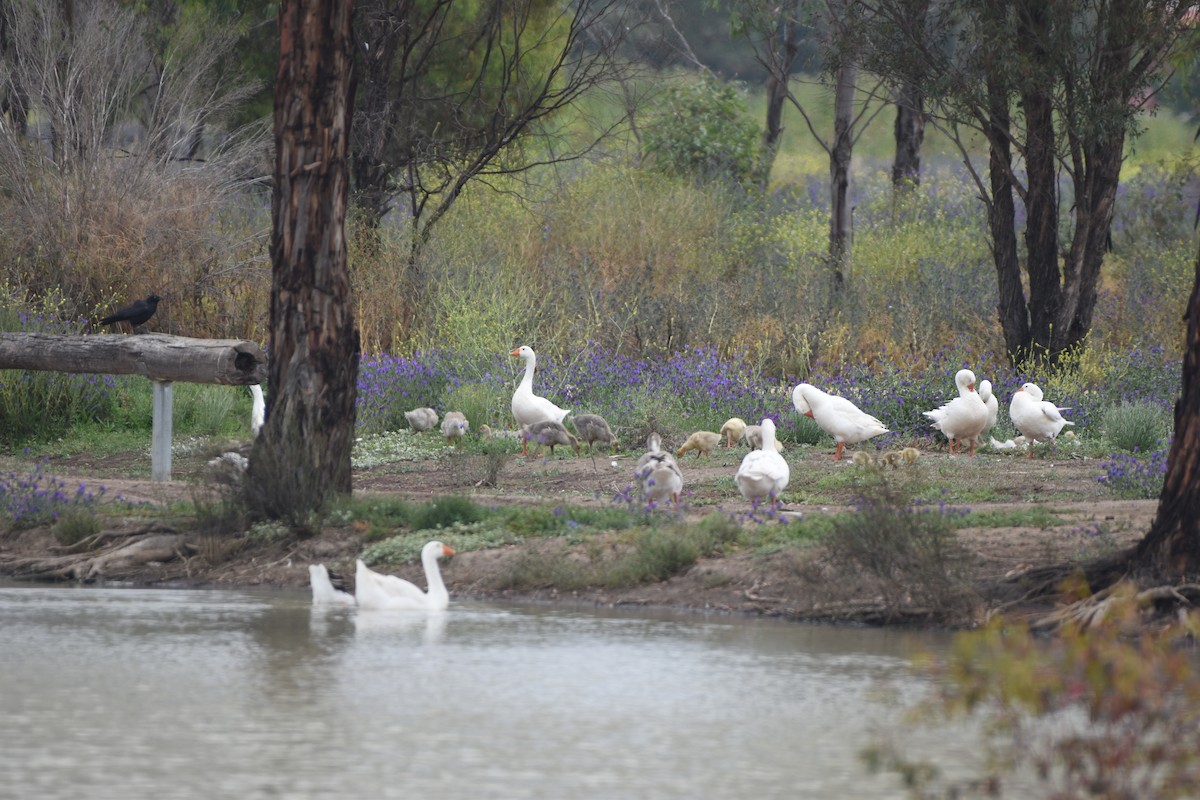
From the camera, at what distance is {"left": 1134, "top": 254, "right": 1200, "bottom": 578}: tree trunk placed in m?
8.99

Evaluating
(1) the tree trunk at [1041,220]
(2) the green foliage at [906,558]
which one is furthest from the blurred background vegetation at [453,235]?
(2) the green foliage at [906,558]

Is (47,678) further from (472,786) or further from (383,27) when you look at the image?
(383,27)

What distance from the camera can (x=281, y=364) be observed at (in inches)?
466

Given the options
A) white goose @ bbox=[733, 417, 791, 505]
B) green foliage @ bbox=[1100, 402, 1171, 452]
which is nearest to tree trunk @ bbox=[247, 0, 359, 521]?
white goose @ bbox=[733, 417, 791, 505]

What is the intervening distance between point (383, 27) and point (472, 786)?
66.3 feet

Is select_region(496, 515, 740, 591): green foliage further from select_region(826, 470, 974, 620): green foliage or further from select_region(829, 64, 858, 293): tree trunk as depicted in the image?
select_region(829, 64, 858, 293): tree trunk

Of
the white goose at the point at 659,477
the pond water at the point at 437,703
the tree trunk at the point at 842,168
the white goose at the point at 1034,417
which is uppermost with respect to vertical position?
the tree trunk at the point at 842,168

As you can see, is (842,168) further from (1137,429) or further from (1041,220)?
(1137,429)

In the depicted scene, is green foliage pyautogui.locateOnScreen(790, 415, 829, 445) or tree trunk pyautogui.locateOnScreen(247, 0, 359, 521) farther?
green foliage pyautogui.locateOnScreen(790, 415, 829, 445)

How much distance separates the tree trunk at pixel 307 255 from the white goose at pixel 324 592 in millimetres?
1641

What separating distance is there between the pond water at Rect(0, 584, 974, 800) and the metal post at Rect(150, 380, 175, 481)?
192 inches

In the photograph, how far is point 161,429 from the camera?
49.1 feet

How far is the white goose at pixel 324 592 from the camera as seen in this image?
395 inches

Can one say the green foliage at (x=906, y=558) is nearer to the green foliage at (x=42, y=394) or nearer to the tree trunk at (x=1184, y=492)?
the tree trunk at (x=1184, y=492)
